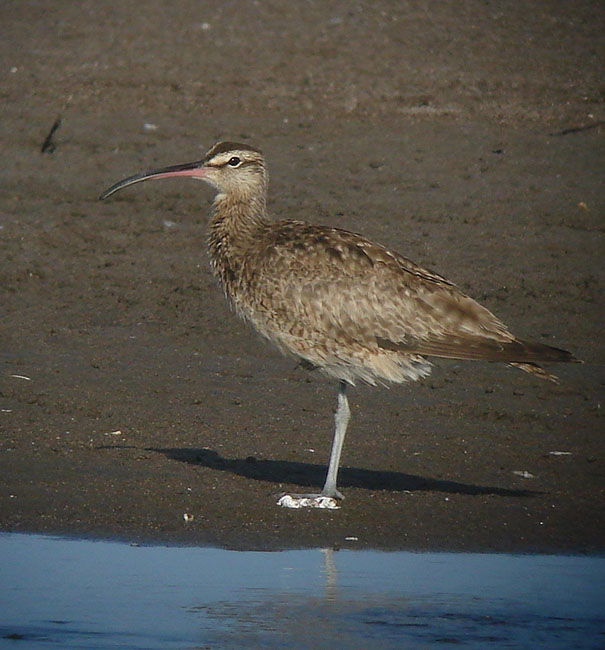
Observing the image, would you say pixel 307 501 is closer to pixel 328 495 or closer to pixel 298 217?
pixel 328 495

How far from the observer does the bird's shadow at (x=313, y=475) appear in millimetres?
8172

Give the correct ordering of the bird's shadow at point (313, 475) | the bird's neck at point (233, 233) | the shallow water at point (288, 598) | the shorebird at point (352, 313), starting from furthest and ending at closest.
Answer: the bird's neck at point (233, 233)
the bird's shadow at point (313, 475)
the shorebird at point (352, 313)
the shallow water at point (288, 598)

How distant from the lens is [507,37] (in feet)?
53.6

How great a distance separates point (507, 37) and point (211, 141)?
13.5 feet

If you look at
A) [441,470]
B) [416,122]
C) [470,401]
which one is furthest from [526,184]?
[441,470]

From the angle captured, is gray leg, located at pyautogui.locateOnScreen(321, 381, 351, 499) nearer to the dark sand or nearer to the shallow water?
the dark sand

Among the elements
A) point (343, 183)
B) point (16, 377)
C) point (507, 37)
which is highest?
point (507, 37)

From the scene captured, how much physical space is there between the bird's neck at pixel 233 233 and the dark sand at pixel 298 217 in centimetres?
111

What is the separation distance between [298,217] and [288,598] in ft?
21.8

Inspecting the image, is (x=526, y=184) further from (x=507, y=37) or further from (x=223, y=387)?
(x=223, y=387)

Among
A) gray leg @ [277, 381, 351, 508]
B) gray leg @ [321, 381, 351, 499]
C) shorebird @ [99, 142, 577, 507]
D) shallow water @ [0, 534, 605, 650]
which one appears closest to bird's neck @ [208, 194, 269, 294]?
shorebird @ [99, 142, 577, 507]

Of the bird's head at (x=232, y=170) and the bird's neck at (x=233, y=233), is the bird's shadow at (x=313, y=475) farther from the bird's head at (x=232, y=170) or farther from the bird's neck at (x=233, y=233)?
the bird's head at (x=232, y=170)

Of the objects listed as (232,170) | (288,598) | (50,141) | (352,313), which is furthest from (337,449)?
(50,141)

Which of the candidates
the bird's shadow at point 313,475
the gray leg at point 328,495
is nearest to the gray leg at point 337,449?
the gray leg at point 328,495
